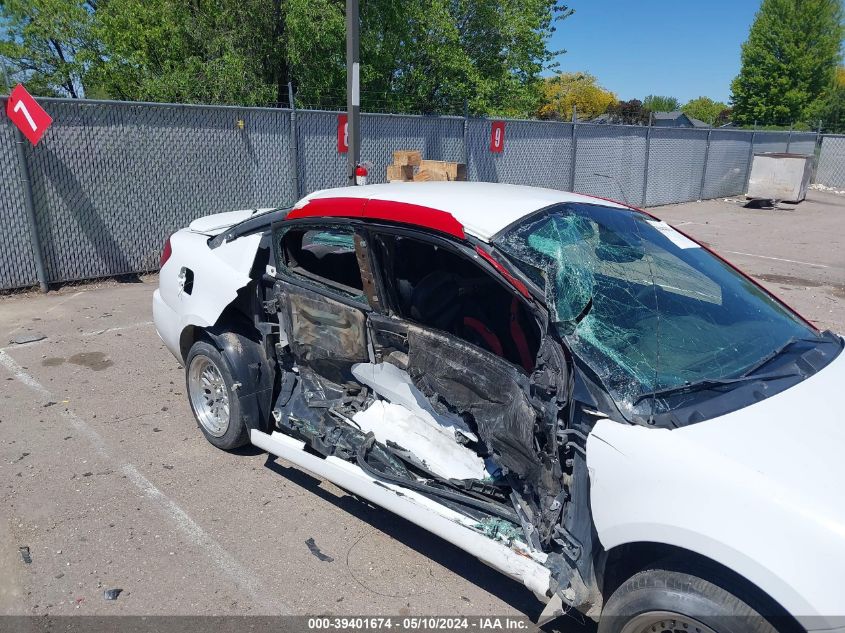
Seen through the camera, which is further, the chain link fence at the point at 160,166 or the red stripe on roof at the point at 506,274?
the chain link fence at the point at 160,166

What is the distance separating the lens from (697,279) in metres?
3.37

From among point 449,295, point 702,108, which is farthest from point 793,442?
point 702,108

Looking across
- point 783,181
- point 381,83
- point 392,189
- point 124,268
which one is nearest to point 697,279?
point 392,189

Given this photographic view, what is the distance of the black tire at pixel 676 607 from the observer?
207cm

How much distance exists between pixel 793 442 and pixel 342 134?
A: 990 centimetres

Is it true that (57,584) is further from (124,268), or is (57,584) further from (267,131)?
(267,131)

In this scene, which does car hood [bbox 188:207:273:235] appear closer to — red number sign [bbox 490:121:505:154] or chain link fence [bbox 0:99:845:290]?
chain link fence [bbox 0:99:845:290]

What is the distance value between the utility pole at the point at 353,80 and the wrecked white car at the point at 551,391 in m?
5.97

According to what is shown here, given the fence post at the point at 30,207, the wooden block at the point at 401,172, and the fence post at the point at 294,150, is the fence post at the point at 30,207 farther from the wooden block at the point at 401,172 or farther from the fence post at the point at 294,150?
the wooden block at the point at 401,172

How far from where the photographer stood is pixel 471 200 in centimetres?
339

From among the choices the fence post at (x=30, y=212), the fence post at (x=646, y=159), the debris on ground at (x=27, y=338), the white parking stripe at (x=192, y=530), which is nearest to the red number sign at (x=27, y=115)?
the fence post at (x=30, y=212)

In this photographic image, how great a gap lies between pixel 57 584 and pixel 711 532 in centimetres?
297

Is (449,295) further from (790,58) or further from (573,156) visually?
(790,58)

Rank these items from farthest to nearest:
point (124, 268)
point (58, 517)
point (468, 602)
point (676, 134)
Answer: point (676, 134)
point (124, 268)
point (58, 517)
point (468, 602)
